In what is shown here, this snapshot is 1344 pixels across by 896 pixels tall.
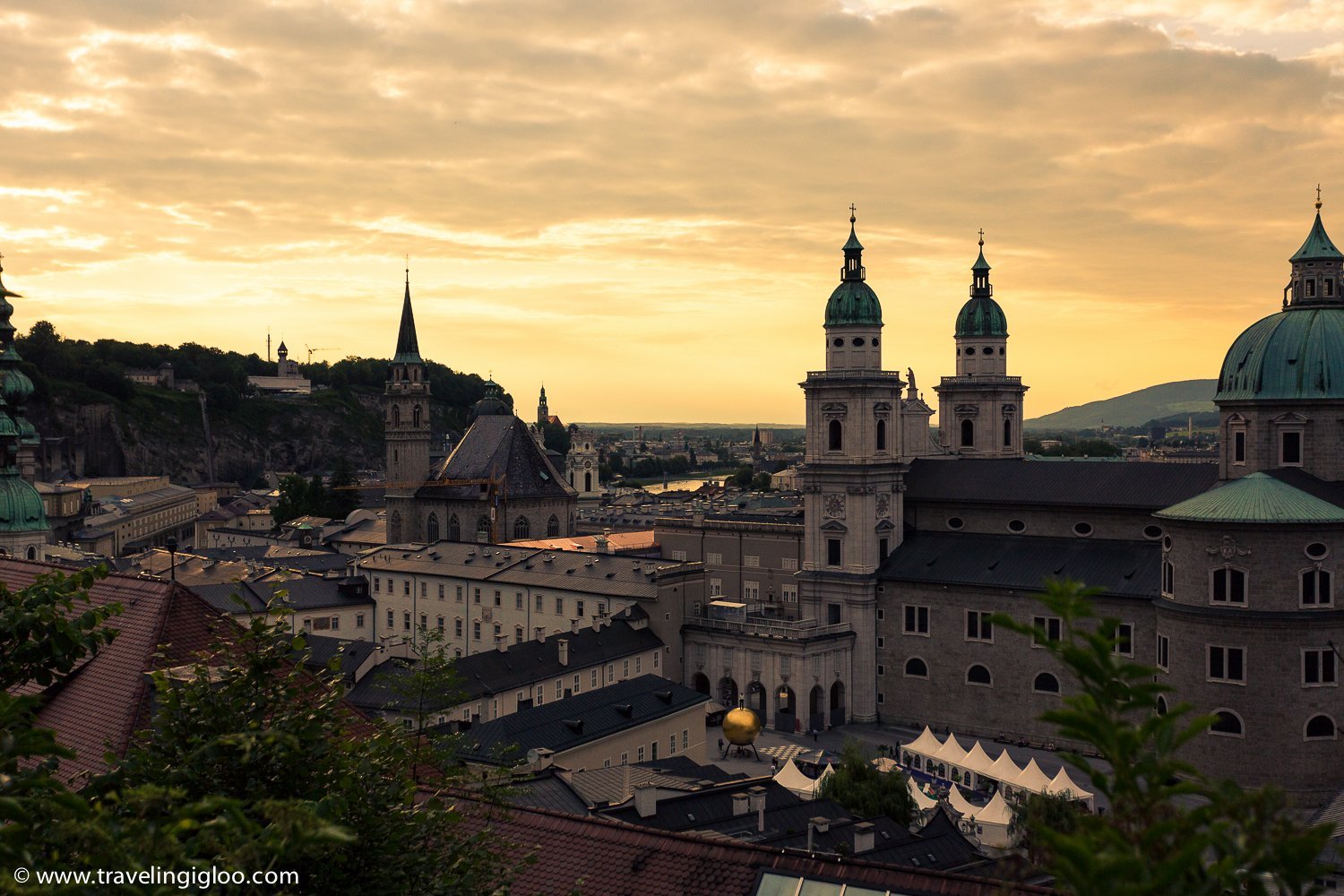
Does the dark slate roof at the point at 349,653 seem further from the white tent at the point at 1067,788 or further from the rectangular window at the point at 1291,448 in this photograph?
the rectangular window at the point at 1291,448

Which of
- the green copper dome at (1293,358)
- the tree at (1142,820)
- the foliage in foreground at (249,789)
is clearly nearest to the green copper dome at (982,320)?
the green copper dome at (1293,358)

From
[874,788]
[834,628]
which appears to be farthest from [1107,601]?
[874,788]

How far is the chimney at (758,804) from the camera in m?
36.3

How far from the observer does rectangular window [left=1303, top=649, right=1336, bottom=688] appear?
183 ft

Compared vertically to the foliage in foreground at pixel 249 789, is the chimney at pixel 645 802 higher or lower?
lower

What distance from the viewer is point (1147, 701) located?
741 centimetres

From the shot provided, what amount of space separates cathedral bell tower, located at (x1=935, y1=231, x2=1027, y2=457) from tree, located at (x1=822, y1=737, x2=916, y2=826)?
50.4 metres

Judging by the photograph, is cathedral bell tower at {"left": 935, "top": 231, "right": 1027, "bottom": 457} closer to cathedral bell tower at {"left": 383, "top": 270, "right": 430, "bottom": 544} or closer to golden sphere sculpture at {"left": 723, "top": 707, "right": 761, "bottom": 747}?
golden sphere sculpture at {"left": 723, "top": 707, "right": 761, "bottom": 747}

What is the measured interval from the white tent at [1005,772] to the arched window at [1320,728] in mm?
13987

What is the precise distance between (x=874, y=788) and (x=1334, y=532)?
2615cm

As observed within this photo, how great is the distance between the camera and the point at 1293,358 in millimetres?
62562

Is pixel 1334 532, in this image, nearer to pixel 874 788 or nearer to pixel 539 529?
pixel 874 788

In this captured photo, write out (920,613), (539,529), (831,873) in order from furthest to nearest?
(539,529), (920,613), (831,873)

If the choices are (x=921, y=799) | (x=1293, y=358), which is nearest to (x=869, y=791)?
(x=921, y=799)
